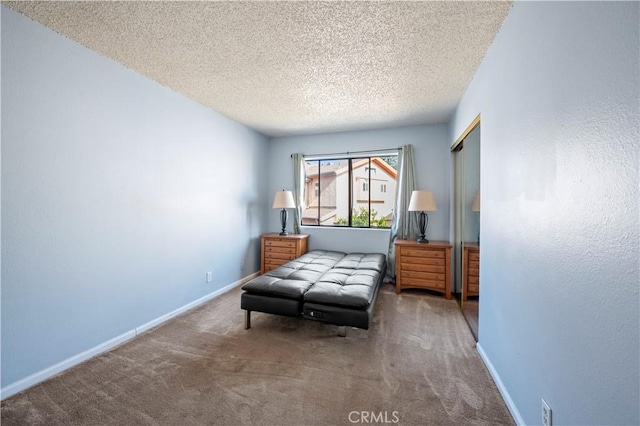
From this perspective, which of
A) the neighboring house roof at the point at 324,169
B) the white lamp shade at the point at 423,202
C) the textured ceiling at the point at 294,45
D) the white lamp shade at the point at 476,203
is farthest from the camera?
the neighboring house roof at the point at 324,169

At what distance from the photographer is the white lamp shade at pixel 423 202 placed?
3582mm

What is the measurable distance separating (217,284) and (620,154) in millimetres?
3747

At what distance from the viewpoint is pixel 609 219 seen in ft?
2.65

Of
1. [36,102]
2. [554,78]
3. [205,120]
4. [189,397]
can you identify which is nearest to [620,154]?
[554,78]

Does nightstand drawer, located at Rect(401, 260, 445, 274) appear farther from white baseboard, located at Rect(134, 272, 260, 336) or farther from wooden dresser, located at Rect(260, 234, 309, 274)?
white baseboard, located at Rect(134, 272, 260, 336)

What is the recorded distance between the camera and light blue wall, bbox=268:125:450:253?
390cm

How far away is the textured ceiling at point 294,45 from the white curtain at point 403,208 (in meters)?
1.05

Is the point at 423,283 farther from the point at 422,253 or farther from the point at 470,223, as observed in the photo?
the point at 470,223

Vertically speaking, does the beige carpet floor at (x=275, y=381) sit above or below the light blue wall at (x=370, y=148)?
below

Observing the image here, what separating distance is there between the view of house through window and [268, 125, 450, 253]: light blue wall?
222 mm

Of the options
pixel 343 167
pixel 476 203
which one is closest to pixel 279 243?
pixel 343 167

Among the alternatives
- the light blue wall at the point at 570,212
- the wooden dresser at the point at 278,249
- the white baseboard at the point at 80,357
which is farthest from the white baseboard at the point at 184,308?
the light blue wall at the point at 570,212

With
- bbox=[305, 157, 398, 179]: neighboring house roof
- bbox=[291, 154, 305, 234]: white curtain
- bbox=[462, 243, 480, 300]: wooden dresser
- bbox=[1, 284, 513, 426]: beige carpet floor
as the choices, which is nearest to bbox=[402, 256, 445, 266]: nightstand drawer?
bbox=[462, 243, 480, 300]: wooden dresser

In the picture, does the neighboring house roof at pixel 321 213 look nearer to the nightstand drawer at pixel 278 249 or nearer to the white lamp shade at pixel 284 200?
the white lamp shade at pixel 284 200
